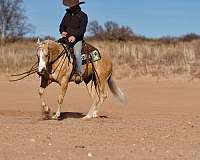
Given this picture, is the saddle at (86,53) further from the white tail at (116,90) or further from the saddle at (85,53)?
the white tail at (116,90)

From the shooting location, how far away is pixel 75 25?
15.0 metres

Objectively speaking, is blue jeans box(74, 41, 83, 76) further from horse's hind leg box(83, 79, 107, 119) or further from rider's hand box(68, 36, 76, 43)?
horse's hind leg box(83, 79, 107, 119)

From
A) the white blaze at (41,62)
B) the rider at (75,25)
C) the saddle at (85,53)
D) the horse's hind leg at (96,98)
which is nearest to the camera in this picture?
the white blaze at (41,62)

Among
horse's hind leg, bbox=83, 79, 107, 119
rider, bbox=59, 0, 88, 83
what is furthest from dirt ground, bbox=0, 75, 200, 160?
rider, bbox=59, 0, 88, 83

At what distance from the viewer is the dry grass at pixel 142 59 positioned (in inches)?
1257

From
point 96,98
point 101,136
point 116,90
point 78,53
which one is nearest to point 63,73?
point 78,53

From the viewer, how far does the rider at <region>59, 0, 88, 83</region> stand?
14.9 m

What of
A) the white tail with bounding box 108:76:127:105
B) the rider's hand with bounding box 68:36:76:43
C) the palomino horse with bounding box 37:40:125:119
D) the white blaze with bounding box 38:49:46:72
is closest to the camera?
the white blaze with bounding box 38:49:46:72

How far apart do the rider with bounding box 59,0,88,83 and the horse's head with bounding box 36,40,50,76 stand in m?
0.83

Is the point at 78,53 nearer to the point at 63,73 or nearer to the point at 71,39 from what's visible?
the point at 71,39

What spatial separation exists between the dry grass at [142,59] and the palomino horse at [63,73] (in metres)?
14.6

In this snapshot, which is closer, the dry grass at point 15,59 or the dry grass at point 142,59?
the dry grass at point 142,59

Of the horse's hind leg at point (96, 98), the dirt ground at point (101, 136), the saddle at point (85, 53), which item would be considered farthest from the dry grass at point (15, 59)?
the saddle at point (85, 53)

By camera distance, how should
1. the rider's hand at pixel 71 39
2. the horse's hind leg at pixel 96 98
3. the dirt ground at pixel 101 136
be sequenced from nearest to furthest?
the dirt ground at pixel 101 136 < the rider's hand at pixel 71 39 < the horse's hind leg at pixel 96 98
